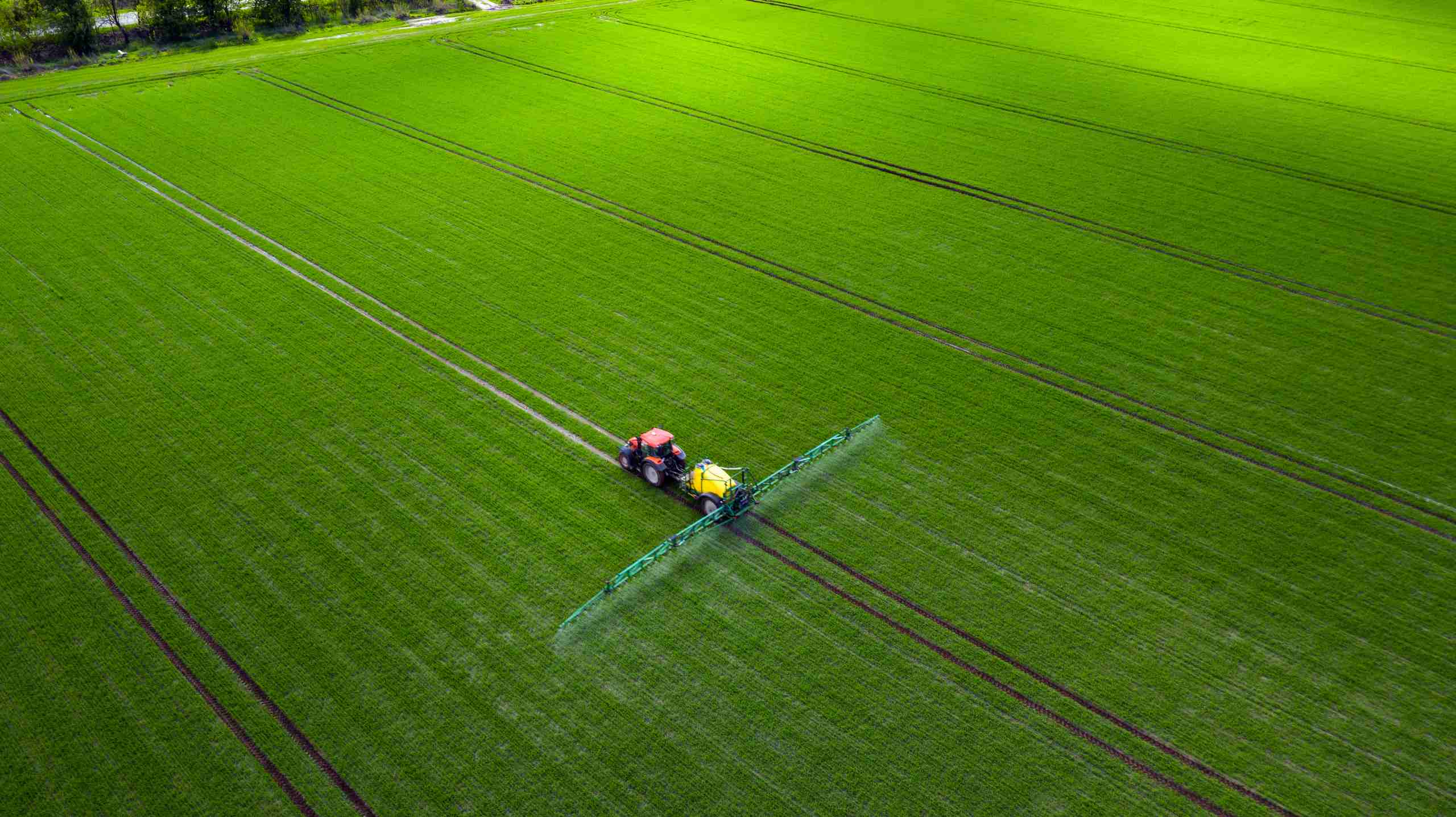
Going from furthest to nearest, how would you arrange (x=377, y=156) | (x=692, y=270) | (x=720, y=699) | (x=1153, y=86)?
(x=1153, y=86) → (x=377, y=156) → (x=692, y=270) → (x=720, y=699)

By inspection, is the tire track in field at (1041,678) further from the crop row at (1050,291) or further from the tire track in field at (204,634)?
the crop row at (1050,291)

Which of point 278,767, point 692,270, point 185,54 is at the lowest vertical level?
point 278,767

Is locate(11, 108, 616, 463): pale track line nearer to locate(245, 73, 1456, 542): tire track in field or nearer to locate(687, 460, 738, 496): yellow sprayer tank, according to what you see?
locate(245, 73, 1456, 542): tire track in field

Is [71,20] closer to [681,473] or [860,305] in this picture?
[860,305]

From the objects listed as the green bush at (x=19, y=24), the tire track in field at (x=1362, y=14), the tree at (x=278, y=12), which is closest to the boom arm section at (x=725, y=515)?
the green bush at (x=19, y=24)

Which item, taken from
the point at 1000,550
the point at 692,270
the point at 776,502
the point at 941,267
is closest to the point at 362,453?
the point at 776,502

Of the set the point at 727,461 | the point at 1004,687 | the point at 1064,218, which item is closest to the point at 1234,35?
the point at 1064,218

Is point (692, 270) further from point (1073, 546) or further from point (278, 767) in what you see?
point (278, 767)
